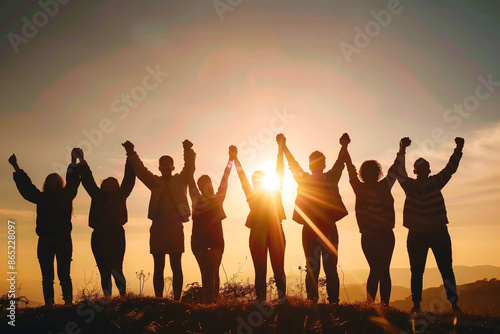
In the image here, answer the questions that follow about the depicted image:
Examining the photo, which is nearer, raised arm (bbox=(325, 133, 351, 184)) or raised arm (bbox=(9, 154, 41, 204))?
raised arm (bbox=(325, 133, 351, 184))

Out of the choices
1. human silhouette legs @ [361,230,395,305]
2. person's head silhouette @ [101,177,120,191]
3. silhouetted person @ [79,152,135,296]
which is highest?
person's head silhouette @ [101,177,120,191]

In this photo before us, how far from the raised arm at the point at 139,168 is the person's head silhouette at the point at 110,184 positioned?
475mm

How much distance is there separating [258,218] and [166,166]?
2.09 meters

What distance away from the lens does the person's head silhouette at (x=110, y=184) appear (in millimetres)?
7891

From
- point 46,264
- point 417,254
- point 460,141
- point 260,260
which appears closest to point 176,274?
point 260,260

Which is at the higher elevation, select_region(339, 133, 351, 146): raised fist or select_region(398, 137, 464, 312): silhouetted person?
select_region(339, 133, 351, 146): raised fist

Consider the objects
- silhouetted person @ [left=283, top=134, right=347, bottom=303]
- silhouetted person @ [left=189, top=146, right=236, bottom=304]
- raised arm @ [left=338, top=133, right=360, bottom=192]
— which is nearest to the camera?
silhouetted person @ [left=283, top=134, right=347, bottom=303]

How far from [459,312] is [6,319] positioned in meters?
7.44

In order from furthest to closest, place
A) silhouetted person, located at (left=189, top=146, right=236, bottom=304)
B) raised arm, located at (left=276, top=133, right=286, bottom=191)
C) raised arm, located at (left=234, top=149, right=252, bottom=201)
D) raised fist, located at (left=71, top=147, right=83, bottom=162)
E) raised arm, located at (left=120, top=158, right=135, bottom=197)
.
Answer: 1. raised fist, located at (left=71, top=147, right=83, bottom=162)
2. raised arm, located at (left=120, top=158, right=135, bottom=197)
3. raised arm, located at (left=234, top=149, right=252, bottom=201)
4. raised arm, located at (left=276, top=133, right=286, bottom=191)
5. silhouetted person, located at (left=189, top=146, right=236, bottom=304)

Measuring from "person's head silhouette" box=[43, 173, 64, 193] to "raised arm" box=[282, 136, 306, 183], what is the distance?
4484mm

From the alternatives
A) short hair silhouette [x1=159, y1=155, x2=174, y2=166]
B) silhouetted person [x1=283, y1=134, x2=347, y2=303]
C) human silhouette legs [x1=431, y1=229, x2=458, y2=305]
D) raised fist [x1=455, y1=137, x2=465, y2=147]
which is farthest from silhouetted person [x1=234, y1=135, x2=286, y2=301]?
raised fist [x1=455, y1=137, x2=465, y2=147]

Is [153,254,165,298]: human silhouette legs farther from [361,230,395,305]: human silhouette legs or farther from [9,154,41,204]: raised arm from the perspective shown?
[361,230,395,305]: human silhouette legs

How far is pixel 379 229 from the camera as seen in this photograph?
290 inches

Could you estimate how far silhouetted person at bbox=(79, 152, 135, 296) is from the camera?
7516mm
